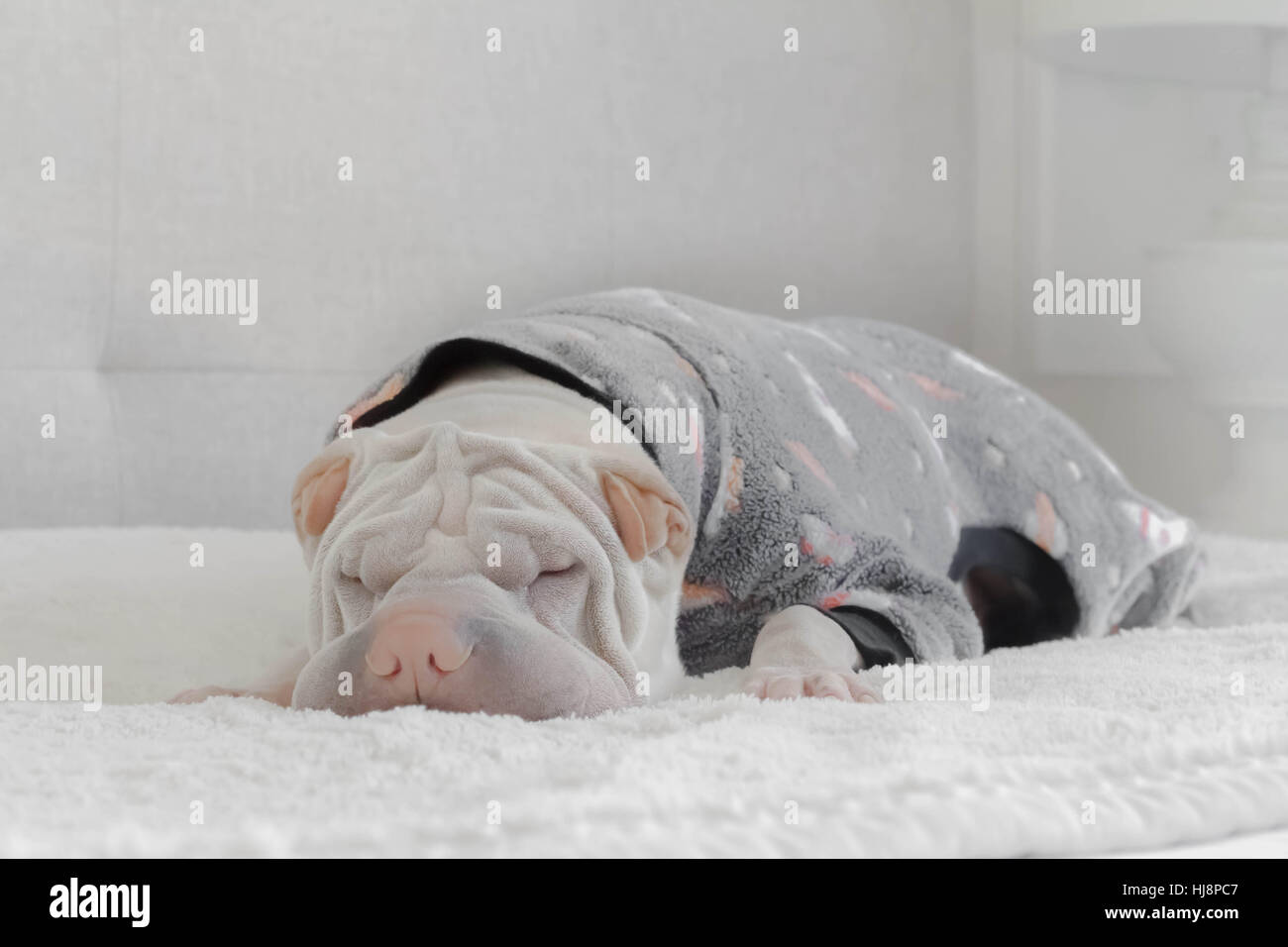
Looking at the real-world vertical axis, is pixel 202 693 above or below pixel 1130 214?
below

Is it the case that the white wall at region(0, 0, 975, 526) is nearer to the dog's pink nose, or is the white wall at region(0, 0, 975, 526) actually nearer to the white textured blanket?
the white textured blanket

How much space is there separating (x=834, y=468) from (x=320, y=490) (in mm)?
490

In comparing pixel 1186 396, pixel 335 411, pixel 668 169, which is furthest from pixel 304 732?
pixel 1186 396

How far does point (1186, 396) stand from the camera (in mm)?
2916

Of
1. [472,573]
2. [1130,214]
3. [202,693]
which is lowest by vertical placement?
[202,693]

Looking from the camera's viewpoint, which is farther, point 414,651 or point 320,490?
point 320,490

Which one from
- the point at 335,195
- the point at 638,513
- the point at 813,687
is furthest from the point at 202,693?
the point at 335,195

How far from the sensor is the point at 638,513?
3.55 feet

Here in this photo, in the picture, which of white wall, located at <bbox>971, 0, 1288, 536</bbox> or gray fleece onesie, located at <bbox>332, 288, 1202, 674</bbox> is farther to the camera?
white wall, located at <bbox>971, 0, 1288, 536</bbox>

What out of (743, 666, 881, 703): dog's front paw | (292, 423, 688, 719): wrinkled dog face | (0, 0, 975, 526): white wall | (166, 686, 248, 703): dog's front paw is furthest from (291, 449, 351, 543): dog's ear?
(0, 0, 975, 526): white wall

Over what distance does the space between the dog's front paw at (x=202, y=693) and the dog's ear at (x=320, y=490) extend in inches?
5.1

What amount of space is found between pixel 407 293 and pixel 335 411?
217 mm

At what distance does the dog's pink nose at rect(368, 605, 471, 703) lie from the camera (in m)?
0.93

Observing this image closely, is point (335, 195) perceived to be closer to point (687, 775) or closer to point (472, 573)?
point (472, 573)
